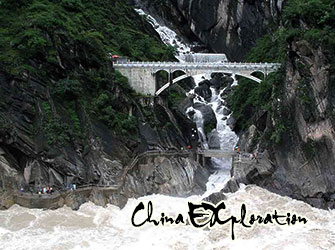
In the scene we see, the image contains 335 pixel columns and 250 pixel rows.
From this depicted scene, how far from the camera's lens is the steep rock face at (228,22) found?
62.9 m

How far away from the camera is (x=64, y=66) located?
126ft

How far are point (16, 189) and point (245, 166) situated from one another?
1954 centimetres

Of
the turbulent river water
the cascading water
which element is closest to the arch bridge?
the cascading water

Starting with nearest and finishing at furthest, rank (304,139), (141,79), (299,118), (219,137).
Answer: (304,139)
(299,118)
(141,79)
(219,137)

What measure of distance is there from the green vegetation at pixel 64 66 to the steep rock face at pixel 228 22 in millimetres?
22476

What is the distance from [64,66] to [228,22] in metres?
33.6

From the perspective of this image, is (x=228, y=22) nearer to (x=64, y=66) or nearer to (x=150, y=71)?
(x=150, y=71)

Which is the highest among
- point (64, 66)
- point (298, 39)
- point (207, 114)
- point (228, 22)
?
point (228, 22)

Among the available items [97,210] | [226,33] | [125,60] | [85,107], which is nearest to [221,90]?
[226,33]

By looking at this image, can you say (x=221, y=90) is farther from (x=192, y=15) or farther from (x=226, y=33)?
(x=192, y=15)

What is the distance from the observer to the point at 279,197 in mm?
34281

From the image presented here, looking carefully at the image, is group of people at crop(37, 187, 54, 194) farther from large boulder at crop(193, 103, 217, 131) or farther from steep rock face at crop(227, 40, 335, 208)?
large boulder at crop(193, 103, 217, 131)

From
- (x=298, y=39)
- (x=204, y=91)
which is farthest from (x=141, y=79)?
(x=204, y=91)

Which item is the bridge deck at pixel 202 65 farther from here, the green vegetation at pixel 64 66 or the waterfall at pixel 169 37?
the waterfall at pixel 169 37
